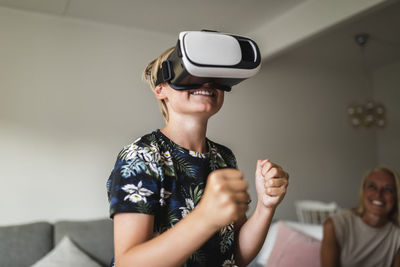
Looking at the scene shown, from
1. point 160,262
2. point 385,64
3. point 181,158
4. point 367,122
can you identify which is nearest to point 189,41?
point 181,158

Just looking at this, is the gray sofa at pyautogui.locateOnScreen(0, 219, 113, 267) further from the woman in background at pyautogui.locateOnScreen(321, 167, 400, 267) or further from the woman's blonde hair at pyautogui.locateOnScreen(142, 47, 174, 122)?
the woman's blonde hair at pyautogui.locateOnScreen(142, 47, 174, 122)

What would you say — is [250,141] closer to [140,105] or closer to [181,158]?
[140,105]

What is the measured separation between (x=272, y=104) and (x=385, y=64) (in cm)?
180

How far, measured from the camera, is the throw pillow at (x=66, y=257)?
7.57ft

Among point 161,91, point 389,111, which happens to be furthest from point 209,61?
point 389,111

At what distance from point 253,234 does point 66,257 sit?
6.22ft

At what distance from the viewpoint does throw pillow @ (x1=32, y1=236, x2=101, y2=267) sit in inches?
90.9

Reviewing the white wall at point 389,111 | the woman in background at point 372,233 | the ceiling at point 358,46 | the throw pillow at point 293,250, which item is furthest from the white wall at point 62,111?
the white wall at point 389,111

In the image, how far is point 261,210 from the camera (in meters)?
0.86

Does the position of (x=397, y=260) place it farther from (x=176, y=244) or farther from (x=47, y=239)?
(x=47, y=239)

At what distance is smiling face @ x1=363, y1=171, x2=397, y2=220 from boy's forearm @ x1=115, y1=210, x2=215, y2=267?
1.71 meters

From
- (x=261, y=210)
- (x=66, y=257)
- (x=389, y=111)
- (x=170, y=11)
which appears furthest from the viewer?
(x=389, y=111)

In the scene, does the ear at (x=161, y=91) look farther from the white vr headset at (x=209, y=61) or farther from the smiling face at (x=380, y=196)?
the smiling face at (x=380, y=196)

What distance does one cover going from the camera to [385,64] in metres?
4.52
